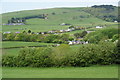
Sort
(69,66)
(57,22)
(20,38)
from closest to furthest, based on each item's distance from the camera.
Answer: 1. (69,66)
2. (20,38)
3. (57,22)

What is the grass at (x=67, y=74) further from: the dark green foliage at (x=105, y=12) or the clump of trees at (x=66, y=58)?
the dark green foliage at (x=105, y=12)

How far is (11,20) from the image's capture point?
145 metres

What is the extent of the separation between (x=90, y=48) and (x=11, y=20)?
121 m

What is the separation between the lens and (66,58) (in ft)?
93.6

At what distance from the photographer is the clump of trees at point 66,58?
93.9 feet

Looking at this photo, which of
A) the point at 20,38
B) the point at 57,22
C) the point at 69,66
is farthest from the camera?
the point at 57,22

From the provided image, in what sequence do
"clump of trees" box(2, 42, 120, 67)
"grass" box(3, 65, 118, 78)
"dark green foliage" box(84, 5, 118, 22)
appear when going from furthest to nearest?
1. "dark green foliage" box(84, 5, 118, 22)
2. "clump of trees" box(2, 42, 120, 67)
3. "grass" box(3, 65, 118, 78)

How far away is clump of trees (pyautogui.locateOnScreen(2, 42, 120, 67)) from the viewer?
28.6 metres

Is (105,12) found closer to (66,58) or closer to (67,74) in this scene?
(66,58)

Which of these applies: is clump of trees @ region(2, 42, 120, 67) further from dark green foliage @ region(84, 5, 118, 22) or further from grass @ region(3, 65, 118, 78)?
dark green foliage @ region(84, 5, 118, 22)

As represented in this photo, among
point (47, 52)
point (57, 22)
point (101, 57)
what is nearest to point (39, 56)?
point (47, 52)

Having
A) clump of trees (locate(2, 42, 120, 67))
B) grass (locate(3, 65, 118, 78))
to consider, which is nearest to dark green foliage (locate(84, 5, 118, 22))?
clump of trees (locate(2, 42, 120, 67))

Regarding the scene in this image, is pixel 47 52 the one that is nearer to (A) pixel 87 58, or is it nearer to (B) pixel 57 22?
(A) pixel 87 58

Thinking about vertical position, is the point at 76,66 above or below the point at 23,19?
below
